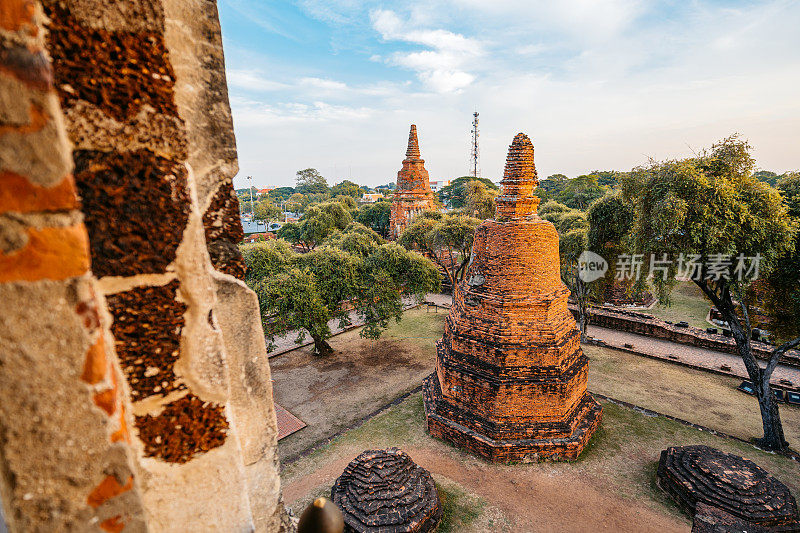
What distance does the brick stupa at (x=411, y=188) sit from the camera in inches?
1020

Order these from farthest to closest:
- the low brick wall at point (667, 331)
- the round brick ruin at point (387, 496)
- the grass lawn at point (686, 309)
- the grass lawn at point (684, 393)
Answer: the grass lawn at point (686, 309)
the low brick wall at point (667, 331)
the grass lawn at point (684, 393)
the round brick ruin at point (387, 496)

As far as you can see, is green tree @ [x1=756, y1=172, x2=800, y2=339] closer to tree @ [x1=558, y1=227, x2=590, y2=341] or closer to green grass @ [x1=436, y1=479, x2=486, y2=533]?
tree @ [x1=558, y1=227, x2=590, y2=341]

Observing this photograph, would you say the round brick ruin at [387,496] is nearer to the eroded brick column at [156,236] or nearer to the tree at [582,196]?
the eroded brick column at [156,236]

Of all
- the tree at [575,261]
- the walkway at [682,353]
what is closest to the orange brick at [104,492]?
the tree at [575,261]

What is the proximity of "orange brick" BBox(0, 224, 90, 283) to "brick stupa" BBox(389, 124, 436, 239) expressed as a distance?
2493cm

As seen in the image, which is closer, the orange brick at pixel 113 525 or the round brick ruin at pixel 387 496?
the orange brick at pixel 113 525

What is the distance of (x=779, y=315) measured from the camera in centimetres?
870

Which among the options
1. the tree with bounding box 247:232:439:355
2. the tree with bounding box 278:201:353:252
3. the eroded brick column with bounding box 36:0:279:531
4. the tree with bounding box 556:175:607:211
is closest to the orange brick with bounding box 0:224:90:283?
the eroded brick column with bounding box 36:0:279:531

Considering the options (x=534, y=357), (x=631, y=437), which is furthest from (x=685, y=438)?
(x=534, y=357)

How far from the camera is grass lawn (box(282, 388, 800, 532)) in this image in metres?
6.63

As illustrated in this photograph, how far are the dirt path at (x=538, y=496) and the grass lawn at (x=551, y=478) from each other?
0.06 feet

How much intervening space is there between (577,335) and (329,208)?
24393mm

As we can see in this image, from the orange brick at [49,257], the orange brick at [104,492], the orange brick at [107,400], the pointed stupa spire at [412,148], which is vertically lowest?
the orange brick at [104,492]

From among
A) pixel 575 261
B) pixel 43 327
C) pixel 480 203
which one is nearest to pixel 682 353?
pixel 575 261
